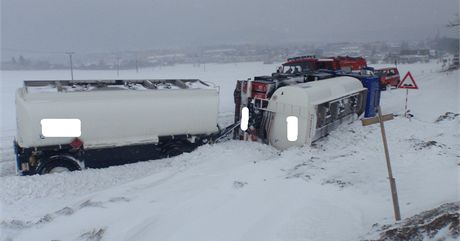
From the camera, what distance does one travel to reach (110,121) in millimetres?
11094

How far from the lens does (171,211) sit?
281 inches

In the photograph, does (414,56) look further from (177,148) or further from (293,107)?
(177,148)

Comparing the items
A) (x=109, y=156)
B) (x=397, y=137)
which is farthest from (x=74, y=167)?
(x=397, y=137)

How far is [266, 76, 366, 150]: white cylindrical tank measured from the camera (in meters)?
12.1

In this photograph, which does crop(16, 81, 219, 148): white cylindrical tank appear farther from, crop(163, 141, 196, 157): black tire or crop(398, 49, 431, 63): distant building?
crop(398, 49, 431, 63): distant building

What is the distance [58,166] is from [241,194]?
611 centimetres

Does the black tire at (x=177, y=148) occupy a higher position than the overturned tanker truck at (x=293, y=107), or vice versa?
the overturned tanker truck at (x=293, y=107)

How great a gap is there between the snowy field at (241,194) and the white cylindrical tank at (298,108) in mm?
565

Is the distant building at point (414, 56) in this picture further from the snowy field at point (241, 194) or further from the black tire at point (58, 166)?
the black tire at point (58, 166)

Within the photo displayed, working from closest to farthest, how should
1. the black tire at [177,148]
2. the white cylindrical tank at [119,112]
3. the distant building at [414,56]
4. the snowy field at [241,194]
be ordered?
the snowy field at [241,194] < the white cylindrical tank at [119,112] < the black tire at [177,148] < the distant building at [414,56]

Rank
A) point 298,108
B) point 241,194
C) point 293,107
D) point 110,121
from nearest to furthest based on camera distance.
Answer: point 241,194 → point 110,121 → point 298,108 → point 293,107

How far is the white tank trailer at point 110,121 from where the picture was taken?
1035 centimetres

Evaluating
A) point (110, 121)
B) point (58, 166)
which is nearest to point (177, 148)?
point (110, 121)

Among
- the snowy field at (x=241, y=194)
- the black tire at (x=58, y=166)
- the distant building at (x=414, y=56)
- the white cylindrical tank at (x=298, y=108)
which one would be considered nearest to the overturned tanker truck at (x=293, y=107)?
the white cylindrical tank at (x=298, y=108)
